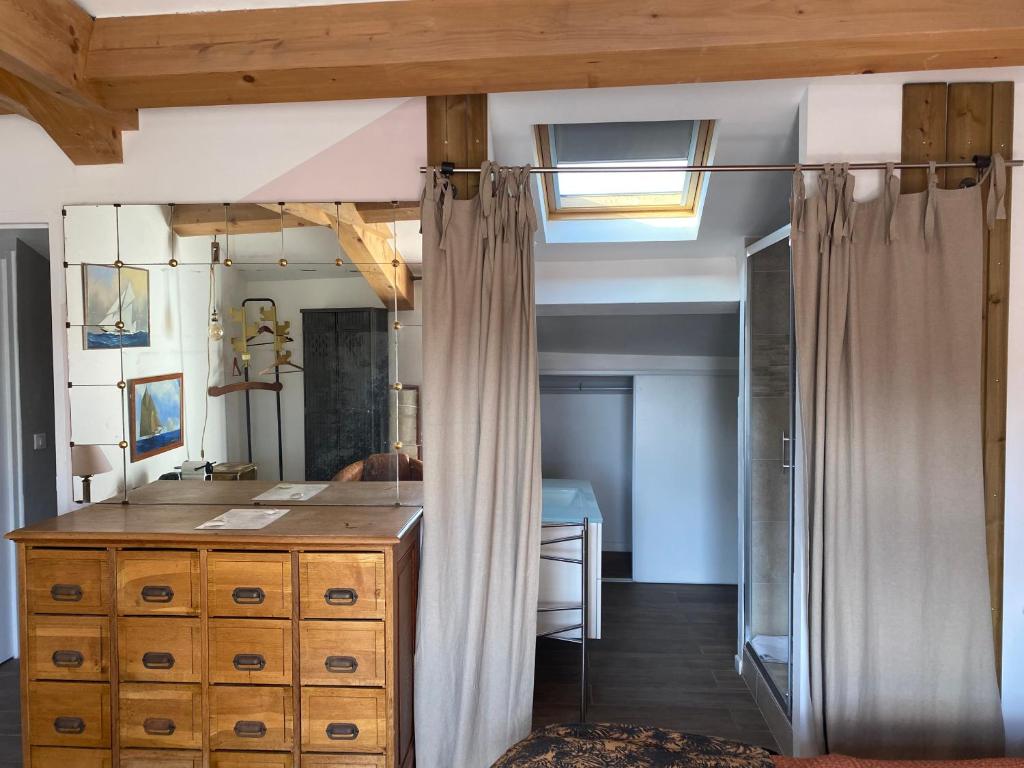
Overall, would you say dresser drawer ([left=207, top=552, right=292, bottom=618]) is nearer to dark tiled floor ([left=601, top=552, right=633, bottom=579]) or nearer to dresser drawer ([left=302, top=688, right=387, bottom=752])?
dresser drawer ([left=302, top=688, right=387, bottom=752])

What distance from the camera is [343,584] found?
213cm

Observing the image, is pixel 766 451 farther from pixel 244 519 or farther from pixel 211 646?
pixel 211 646

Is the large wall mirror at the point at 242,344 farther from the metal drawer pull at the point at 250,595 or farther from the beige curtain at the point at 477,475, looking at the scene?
the metal drawer pull at the point at 250,595

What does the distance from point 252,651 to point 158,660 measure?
0.99 feet

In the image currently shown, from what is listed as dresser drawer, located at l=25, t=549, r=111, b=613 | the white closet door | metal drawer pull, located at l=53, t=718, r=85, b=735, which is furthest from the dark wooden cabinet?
the white closet door

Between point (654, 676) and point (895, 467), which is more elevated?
point (895, 467)

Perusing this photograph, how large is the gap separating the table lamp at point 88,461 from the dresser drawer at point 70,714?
714mm

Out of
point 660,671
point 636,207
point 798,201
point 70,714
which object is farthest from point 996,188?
point 70,714

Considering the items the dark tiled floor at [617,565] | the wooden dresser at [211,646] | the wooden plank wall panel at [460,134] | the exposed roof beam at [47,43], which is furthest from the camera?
the dark tiled floor at [617,565]

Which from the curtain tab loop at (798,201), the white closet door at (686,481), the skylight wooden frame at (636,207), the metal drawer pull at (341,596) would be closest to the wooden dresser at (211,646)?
the metal drawer pull at (341,596)

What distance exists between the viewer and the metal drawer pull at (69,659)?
7.19 ft

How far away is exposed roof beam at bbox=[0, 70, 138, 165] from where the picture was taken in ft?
7.66

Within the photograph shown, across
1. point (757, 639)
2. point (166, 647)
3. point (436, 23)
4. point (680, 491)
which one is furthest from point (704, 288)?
point (166, 647)

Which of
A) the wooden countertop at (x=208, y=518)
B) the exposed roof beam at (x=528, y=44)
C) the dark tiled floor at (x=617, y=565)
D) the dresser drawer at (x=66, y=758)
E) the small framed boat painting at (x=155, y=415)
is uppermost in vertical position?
the exposed roof beam at (x=528, y=44)
